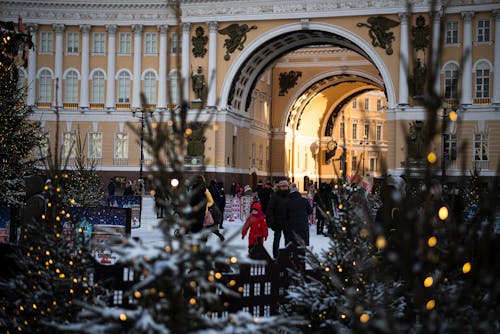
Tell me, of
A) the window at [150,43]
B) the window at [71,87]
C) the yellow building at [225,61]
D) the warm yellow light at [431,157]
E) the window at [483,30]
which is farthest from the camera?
the window at [71,87]

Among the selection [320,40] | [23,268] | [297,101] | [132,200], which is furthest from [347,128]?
[23,268]

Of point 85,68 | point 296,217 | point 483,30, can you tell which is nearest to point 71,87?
point 85,68

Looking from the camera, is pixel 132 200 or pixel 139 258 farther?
pixel 132 200

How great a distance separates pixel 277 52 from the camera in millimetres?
49625

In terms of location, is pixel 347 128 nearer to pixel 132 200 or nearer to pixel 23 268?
pixel 132 200

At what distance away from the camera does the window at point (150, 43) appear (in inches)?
1884


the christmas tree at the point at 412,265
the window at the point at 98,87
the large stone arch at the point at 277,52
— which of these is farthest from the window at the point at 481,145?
the christmas tree at the point at 412,265

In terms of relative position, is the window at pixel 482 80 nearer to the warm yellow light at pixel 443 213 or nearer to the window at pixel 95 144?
the window at pixel 95 144

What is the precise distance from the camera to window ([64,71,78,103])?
4847 centimetres

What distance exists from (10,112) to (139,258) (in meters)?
10.3

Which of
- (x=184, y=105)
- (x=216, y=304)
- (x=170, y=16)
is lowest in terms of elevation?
(x=216, y=304)

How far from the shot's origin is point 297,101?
58.6 m

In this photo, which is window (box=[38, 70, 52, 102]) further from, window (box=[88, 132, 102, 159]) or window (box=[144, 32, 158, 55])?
window (box=[144, 32, 158, 55])

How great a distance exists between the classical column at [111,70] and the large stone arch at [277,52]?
23.4 ft
